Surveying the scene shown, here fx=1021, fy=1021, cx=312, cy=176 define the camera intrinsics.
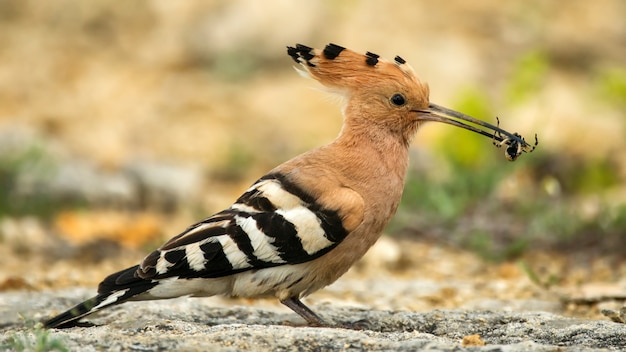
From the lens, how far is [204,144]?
924 centimetres

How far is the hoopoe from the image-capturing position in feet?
12.7

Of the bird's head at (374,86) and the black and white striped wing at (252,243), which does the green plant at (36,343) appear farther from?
the bird's head at (374,86)

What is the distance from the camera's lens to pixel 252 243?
3.86m

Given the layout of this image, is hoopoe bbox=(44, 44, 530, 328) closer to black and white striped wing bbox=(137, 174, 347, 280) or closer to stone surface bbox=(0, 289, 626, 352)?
black and white striped wing bbox=(137, 174, 347, 280)

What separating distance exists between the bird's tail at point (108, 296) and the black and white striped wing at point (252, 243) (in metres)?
0.05

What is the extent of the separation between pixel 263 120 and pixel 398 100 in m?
5.27

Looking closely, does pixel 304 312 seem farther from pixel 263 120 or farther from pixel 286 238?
pixel 263 120

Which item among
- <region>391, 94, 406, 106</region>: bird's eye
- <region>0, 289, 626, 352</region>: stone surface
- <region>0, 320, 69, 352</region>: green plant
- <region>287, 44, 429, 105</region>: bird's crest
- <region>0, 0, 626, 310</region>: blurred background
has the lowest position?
<region>0, 320, 69, 352</region>: green plant

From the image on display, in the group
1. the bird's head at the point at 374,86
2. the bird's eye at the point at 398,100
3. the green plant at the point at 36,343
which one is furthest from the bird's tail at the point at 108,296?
the bird's eye at the point at 398,100

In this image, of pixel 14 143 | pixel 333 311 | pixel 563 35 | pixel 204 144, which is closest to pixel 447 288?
pixel 333 311

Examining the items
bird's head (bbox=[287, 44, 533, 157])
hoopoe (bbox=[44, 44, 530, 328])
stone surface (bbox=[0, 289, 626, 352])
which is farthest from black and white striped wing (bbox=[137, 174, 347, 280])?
bird's head (bbox=[287, 44, 533, 157])

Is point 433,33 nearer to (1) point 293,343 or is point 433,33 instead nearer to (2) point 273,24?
(2) point 273,24

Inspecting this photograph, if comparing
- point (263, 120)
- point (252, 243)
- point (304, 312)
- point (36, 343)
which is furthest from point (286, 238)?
point (263, 120)

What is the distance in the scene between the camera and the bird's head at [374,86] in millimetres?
4328
